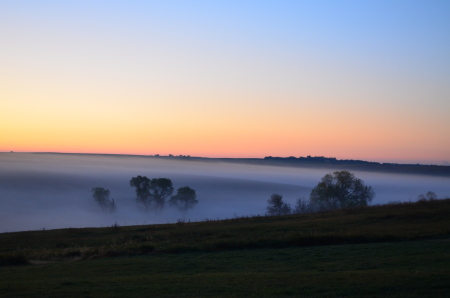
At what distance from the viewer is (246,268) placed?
17.5 m

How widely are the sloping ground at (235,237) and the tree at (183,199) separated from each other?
76.2 m

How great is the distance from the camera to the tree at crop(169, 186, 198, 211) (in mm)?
118188

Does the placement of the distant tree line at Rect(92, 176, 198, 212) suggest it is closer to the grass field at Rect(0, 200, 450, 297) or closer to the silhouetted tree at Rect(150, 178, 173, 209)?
the silhouetted tree at Rect(150, 178, 173, 209)

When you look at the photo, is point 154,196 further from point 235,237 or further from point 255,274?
point 255,274

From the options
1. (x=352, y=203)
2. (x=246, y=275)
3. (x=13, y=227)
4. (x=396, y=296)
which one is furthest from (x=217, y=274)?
(x=13, y=227)

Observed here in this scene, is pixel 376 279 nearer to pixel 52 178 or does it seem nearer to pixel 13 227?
pixel 13 227

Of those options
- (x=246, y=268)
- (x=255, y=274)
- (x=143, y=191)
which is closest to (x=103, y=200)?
(x=143, y=191)

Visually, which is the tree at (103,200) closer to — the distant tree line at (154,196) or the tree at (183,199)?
the distant tree line at (154,196)

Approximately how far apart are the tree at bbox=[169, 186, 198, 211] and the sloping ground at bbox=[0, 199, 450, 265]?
76209 mm

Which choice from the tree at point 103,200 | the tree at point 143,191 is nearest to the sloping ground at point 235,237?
the tree at point 143,191

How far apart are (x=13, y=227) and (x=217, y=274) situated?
84.0 m

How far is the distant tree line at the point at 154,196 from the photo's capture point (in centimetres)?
11838

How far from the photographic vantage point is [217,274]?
15.8 metres

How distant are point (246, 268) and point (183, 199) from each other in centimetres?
10215
